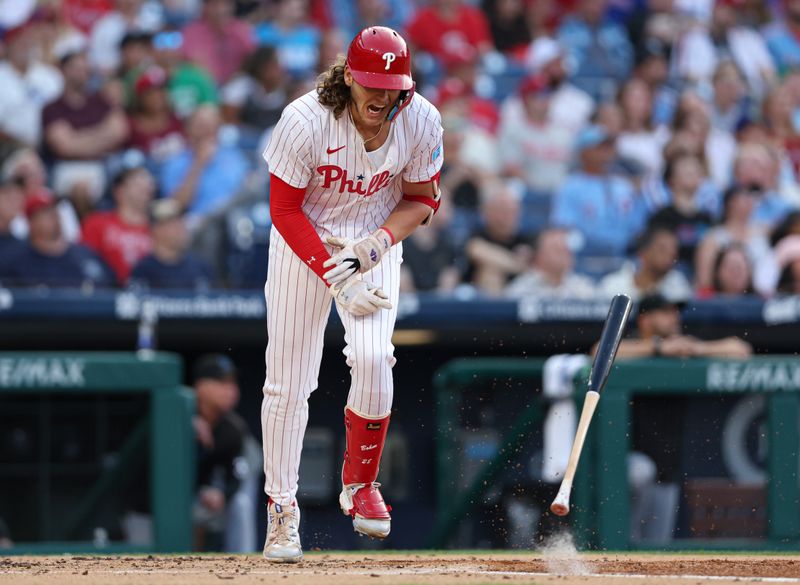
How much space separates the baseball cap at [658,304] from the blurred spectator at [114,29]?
15.3 ft

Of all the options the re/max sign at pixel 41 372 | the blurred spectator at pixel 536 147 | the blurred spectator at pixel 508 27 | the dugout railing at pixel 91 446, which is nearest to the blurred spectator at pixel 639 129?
the blurred spectator at pixel 536 147

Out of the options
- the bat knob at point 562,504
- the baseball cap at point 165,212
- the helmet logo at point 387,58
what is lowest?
the bat knob at point 562,504

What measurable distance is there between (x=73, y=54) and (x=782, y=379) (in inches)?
Answer: 215

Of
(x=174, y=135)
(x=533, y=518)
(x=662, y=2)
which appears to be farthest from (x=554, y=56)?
(x=533, y=518)

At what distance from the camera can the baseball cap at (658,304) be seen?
711 cm

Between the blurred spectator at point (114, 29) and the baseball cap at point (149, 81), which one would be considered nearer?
the baseball cap at point (149, 81)

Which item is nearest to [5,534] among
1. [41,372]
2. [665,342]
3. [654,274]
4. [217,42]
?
[41,372]

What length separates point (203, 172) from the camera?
927 cm

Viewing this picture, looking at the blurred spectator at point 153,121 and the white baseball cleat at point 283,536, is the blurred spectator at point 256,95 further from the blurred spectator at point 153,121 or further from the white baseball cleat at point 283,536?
the white baseball cleat at point 283,536

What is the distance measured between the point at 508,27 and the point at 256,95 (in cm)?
261

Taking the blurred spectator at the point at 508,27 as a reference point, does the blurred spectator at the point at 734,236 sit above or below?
below

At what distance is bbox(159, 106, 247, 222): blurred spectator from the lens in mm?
9125

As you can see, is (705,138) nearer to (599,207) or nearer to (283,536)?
(599,207)

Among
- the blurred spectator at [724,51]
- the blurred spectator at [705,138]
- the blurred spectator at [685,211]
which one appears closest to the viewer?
the blurred spectator at [685,211]
